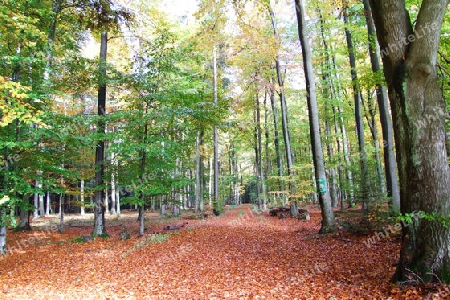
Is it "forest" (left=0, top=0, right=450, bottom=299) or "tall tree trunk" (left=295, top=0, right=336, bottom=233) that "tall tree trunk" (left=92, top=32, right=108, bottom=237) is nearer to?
"forest" (left=0, top=0, right=450, bottom=299)

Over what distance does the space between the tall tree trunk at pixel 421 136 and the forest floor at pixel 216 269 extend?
403mm

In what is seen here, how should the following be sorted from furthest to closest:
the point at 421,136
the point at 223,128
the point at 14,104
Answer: the point at 223,128, the point at 14,104, the point at 421,136

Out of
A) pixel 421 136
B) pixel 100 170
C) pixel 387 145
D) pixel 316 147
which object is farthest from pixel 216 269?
pixel 100 170

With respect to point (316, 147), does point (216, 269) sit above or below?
below

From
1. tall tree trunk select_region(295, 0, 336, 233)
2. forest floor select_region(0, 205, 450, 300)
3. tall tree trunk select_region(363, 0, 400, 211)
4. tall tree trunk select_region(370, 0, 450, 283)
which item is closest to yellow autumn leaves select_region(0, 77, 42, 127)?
forest floor select_region(0, 205, 450, 300)

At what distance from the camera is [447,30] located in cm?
763

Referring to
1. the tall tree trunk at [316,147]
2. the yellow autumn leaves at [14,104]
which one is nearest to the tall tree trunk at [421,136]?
the tall tree trunk at [316,147]

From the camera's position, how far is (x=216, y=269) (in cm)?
613

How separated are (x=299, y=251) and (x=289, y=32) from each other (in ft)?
42.6

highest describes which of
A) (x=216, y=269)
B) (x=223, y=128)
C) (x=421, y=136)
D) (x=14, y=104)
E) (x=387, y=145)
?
(x=223, y=128)

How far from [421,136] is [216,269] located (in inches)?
191

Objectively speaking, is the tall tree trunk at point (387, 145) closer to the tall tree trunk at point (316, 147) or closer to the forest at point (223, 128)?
the forest at point (223, 128)

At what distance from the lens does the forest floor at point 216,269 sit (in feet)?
14.6

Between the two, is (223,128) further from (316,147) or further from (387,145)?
(387,145)
